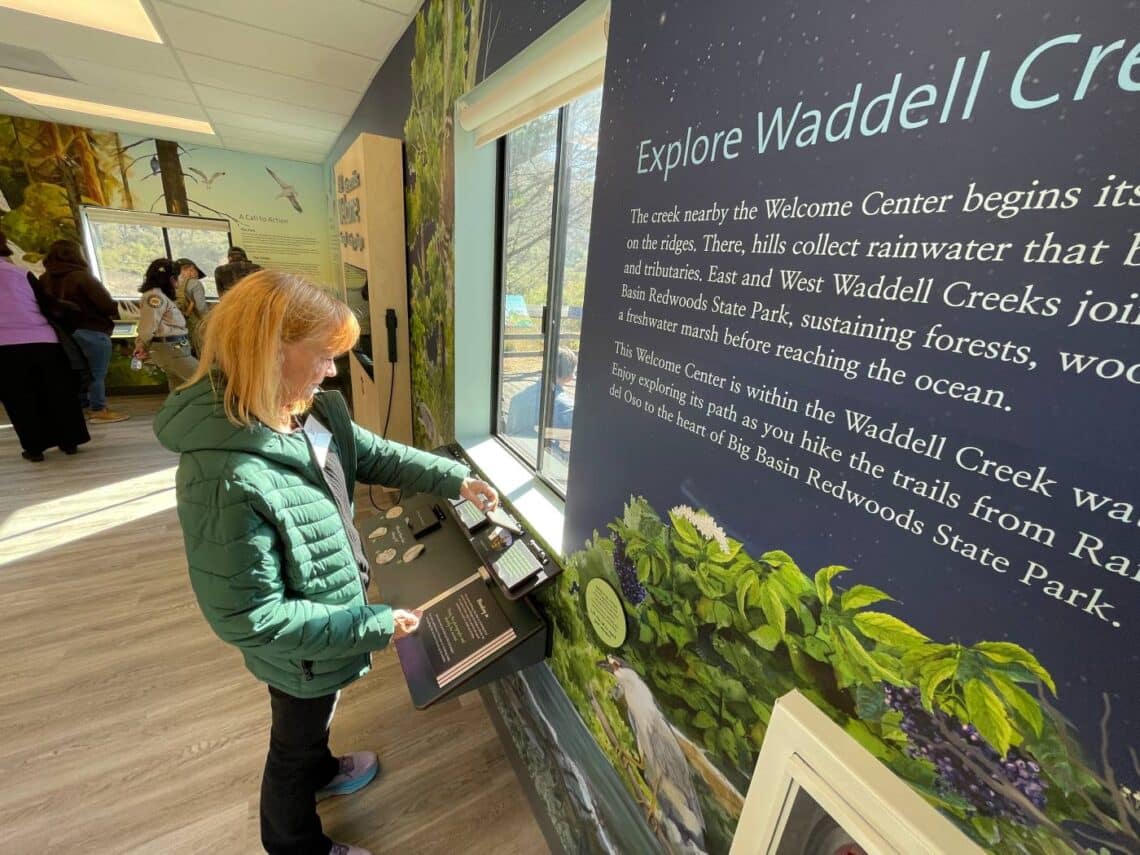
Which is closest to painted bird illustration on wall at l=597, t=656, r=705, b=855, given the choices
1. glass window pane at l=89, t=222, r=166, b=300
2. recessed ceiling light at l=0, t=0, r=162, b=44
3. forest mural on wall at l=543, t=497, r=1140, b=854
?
forest mural on wall at l=543, t=497, r=1140, b=854

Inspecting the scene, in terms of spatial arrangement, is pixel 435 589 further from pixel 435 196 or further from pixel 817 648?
pixel 435 196

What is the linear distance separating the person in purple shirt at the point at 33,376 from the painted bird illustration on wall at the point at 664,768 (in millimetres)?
4498

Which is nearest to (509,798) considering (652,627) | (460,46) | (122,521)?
(652,627)

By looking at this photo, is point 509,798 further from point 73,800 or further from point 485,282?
point 485,282

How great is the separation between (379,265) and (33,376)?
305 centimetres

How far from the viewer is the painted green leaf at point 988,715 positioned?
0.45 m

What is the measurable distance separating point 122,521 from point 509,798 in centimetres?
297

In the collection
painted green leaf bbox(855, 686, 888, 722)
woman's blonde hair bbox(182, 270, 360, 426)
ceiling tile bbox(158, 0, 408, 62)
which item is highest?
ceiling tile bbox(158, 0, 408, 62)

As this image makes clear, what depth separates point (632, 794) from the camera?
40.9 inches

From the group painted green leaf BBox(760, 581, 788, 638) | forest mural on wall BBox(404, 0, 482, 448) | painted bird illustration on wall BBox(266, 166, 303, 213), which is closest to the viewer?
painted green leaf BBox(760, 581, 788, 638)

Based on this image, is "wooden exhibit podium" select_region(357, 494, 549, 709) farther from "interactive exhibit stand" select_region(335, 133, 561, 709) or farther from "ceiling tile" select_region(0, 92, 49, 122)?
"ceiling tile" select_region(0, 92, 49, 122)

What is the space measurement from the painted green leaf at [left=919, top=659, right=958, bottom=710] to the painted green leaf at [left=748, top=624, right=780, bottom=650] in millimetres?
173

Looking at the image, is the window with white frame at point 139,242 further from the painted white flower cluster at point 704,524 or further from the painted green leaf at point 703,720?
the painted green leaf at point 703,720

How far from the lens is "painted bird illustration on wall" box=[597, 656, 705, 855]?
33.9 inches
